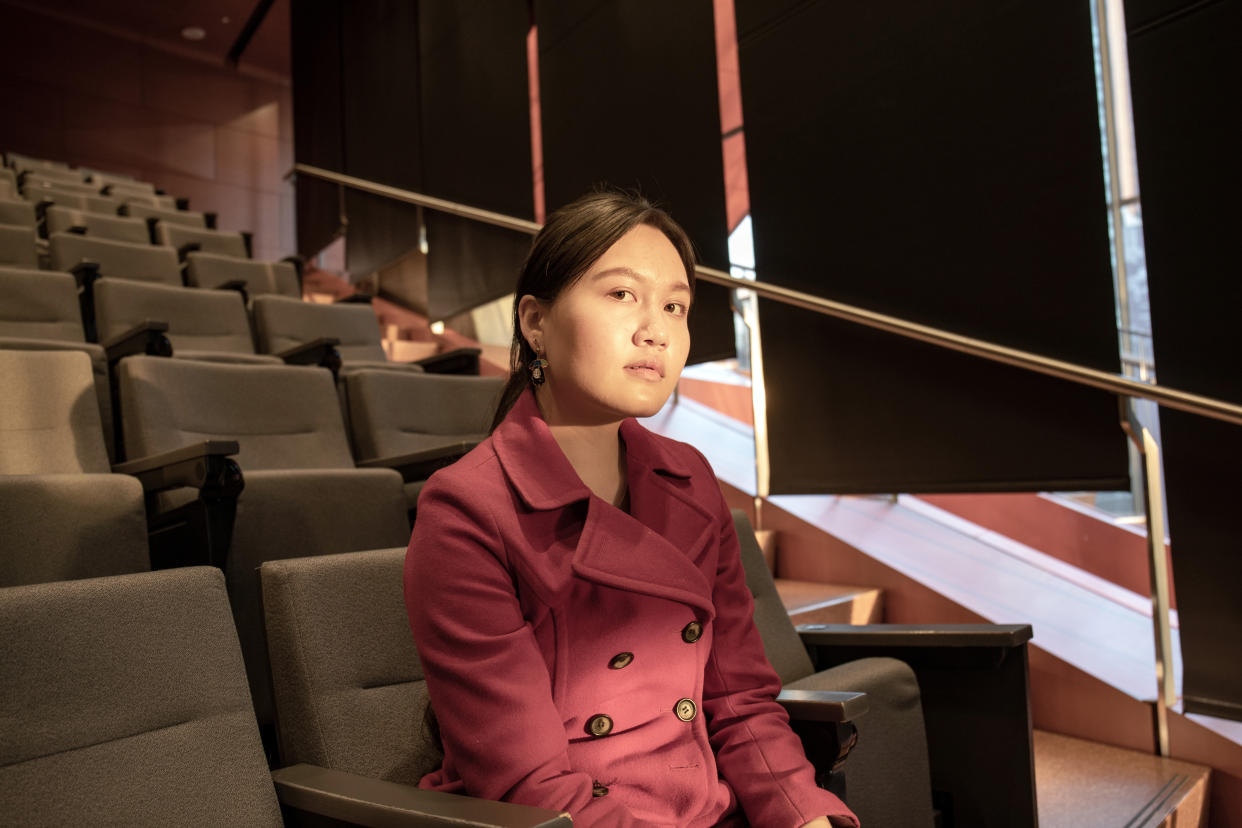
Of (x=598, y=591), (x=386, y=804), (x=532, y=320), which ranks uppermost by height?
(x=532, y=320)

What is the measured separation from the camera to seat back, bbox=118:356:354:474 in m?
1.38

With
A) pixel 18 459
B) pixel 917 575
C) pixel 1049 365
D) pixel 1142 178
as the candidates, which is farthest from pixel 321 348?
pixel 1142 178

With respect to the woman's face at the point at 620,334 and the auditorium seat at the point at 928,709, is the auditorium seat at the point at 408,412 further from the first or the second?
the woman's face at the point at 620,334

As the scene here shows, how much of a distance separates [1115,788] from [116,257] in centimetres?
268

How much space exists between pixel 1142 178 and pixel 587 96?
1.50m

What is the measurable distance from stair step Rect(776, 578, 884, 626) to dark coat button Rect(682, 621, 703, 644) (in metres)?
0.78

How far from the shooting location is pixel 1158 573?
4.04 ft

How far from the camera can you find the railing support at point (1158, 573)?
48.6 inches

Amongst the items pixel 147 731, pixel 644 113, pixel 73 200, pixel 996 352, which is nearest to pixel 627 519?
pixel 147 731

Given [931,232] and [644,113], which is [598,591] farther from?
[644,113]

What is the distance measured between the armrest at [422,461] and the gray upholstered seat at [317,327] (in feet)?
2.36

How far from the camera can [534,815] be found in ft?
1.78

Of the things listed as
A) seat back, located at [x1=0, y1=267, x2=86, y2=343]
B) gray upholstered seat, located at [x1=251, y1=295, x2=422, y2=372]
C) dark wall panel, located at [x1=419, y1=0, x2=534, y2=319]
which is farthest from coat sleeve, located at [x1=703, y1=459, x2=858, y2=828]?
dark wall panel, located at [x1=419, y1=0, x2=534, y2=319]

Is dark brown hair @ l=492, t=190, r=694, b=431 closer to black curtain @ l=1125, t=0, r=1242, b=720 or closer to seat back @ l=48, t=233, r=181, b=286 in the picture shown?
black curtain @ l=1125, t=0, r=1242, b=720
